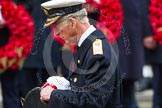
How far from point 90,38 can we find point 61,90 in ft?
1.46

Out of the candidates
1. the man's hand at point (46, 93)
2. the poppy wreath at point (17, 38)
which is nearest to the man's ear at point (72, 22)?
the man's hand at point (46, 93)

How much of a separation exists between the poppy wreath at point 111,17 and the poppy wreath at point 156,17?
0.44 meters

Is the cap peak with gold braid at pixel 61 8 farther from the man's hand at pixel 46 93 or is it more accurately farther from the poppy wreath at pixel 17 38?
the poppy wreath at pixel 17 38

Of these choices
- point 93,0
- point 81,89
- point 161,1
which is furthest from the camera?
point 161,1

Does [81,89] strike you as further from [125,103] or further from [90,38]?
[125,103]

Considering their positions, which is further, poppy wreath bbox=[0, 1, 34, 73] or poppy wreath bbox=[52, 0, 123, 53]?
poppy wreath bbox=[0, 1, 34, 73]

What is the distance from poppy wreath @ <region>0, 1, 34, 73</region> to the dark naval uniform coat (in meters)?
3.28

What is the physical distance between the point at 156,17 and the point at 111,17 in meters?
0.68

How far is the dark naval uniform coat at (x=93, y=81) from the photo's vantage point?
520 centimetres

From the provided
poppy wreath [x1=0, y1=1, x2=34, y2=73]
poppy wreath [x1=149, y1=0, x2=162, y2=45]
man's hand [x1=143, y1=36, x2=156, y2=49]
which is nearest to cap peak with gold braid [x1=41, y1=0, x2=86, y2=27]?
poppy wreath [x1=0, y1=1, x2=34, y2=73]

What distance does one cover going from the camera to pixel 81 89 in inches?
208

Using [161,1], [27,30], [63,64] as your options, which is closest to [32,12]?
[27,30]

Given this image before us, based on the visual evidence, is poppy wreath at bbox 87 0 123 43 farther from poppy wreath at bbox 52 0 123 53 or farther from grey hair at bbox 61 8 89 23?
grey hair at bbox 61 8 89 23

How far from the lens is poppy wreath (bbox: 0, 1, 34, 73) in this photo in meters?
8.65
